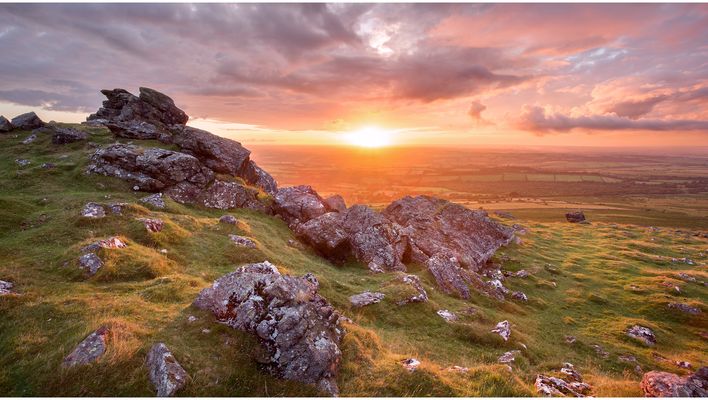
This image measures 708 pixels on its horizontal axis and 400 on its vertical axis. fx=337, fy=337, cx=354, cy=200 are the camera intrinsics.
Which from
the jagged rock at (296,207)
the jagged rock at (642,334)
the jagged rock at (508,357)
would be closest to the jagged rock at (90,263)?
the jagged rock at (296,207)

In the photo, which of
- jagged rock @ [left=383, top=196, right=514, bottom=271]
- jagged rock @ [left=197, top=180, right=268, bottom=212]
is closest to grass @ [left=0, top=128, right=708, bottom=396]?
jagged rock @ [left=197, top=180, right=268, bottom=212]

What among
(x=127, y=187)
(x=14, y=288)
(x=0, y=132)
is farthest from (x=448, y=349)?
(x=0, y=132)

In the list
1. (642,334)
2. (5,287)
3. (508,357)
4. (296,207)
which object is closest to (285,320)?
(5,287)

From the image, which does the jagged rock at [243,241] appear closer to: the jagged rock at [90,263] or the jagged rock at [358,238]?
the jagged rock at [358,238]

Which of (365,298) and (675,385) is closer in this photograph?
(675,385)

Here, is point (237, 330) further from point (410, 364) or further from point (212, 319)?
point (410, 364)

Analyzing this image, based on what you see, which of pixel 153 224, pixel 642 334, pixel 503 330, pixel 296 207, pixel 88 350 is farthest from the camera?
pixel 296 207

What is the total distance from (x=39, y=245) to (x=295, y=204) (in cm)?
2582

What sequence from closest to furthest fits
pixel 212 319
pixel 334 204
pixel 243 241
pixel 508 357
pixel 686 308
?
pixel 212 319 → pixel 508 357 → pixel 243 241 → pixel 686 308 → pixel 334 204

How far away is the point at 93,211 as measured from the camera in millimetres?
28328

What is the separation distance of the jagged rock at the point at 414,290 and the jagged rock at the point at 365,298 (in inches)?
68.6

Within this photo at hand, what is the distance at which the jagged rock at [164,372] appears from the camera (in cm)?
1224

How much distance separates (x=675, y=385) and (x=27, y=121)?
8073 cm

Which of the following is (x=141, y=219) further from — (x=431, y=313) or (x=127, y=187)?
(x=431, y=313)
